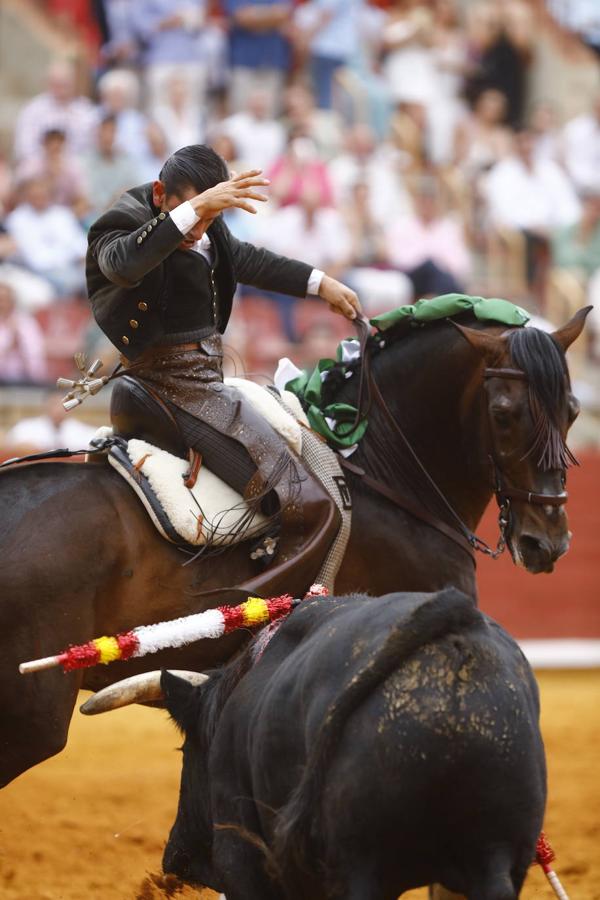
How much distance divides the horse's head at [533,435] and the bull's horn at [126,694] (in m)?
1.30

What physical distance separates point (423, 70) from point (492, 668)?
1208 cm

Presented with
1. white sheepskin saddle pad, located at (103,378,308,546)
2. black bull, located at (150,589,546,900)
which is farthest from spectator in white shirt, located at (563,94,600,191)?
black bull, located at (150,589,546,900)

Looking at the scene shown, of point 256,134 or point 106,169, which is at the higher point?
point 256,134

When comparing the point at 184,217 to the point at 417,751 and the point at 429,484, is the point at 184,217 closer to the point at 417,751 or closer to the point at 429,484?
the point at 429,484

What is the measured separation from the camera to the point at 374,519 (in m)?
4.80

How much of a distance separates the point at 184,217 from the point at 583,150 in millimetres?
10830

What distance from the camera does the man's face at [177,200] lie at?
451cm

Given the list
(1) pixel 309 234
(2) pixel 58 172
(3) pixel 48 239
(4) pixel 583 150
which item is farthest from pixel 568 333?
(4) pixel 583 150

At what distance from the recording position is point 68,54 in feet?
43.1

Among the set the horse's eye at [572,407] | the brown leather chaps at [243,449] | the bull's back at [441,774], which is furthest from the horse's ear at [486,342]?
the bull's back at [441,774]

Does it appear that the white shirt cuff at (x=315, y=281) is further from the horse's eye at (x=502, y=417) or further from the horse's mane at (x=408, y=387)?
the horse's eye at (x=502, y=417)

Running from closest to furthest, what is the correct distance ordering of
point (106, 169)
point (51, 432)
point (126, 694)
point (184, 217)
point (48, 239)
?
point (126, 694) < point (184, 217) < point (51, 432) < point (48, 239) < point (106, 169)

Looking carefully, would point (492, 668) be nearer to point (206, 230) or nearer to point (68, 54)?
point (206, 230)

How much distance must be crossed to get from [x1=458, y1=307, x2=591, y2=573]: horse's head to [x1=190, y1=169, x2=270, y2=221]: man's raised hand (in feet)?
3.26
